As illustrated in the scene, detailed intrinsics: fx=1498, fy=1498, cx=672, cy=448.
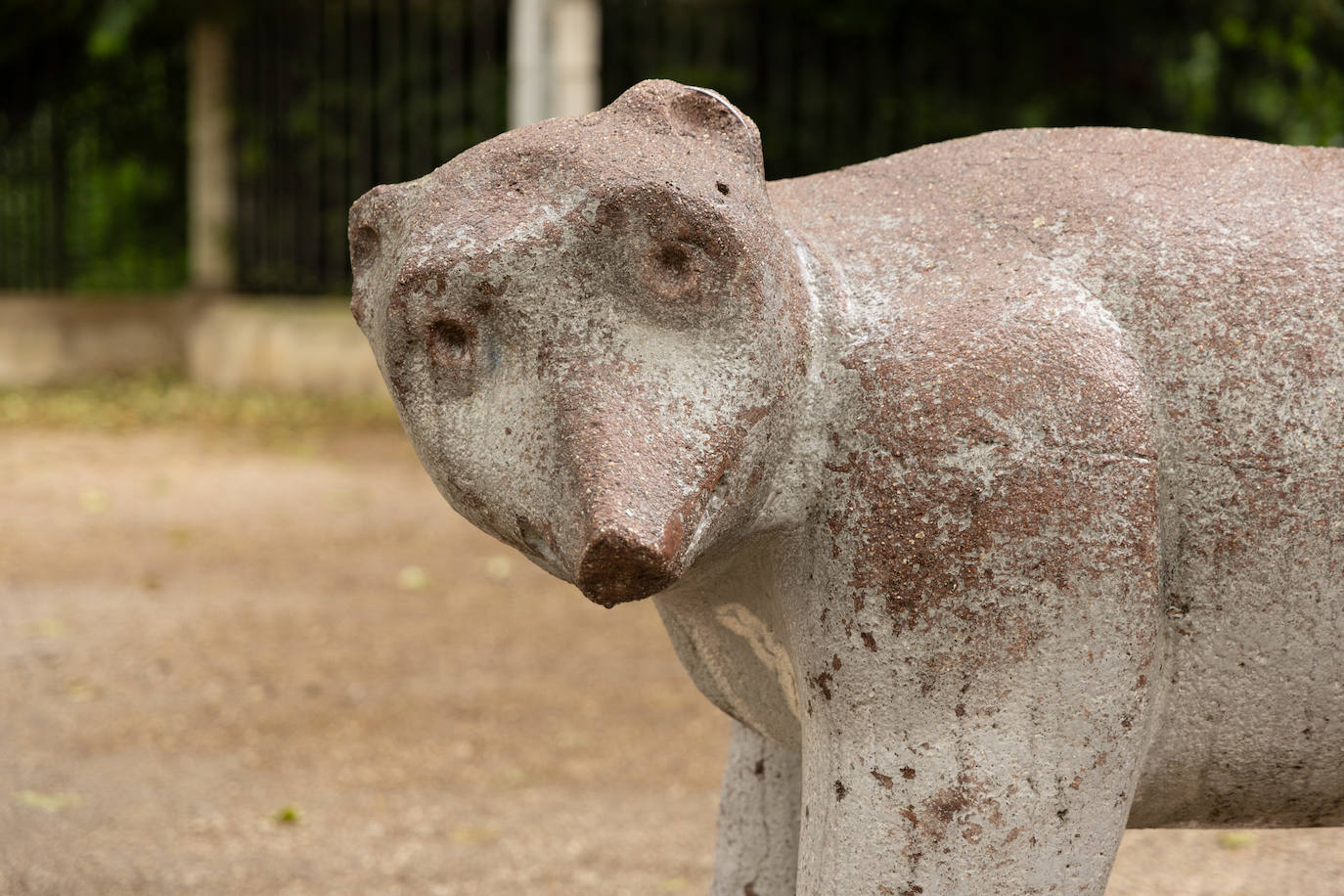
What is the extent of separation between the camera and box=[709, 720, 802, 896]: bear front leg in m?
2.20

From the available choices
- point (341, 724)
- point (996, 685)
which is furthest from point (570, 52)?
point (996, 685)

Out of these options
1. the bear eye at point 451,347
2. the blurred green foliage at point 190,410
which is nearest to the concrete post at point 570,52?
the blurred green foliage at point 190,410

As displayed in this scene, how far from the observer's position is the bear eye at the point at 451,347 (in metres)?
1.54

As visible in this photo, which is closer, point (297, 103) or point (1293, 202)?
point (1293, 202)

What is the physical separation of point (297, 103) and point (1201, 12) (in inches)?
271

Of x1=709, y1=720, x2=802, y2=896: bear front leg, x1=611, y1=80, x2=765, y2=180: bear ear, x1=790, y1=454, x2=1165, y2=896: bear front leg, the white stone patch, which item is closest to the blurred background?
x1=709, y1=720, x2=802, y2=896: bear front leg

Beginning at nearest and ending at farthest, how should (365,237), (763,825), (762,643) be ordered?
1. (365,237)
2. (762,643)
3. (763,825)

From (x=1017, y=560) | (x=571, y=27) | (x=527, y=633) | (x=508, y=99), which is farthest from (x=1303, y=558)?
(x=508, y=99)

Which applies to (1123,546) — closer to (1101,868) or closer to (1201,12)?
(1101,868)

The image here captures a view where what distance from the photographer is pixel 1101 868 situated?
5.47 ft

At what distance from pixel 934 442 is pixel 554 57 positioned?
9265 mm

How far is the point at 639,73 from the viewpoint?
38.0 ft

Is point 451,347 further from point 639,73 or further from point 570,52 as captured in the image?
point 639,73

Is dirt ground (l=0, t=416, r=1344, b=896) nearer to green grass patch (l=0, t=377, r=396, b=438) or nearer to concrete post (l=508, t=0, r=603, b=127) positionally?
green grass patch (l=0, t=377, r=396, b=438)
